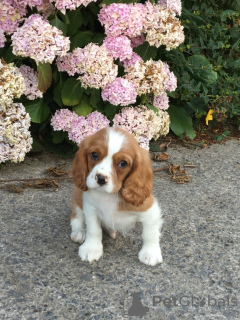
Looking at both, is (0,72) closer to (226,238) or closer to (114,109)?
(114,109)

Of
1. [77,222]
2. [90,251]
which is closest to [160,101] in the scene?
[77,222]

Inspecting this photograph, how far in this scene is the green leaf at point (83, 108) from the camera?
420 cm

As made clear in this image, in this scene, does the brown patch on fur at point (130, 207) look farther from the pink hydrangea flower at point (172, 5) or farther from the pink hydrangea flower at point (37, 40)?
the pink hydrangea flower at point (172, 5)

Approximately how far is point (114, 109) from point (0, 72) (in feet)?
3.77

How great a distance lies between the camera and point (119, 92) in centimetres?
407

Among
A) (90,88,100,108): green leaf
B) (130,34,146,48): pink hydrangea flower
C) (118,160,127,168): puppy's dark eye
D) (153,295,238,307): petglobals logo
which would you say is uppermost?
(130,34,146,48): pink hydrangea flower

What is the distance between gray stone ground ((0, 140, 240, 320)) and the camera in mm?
2363

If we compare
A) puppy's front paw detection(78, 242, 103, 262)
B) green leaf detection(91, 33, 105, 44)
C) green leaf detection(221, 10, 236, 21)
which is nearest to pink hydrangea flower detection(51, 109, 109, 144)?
green leaf detection(91, 33, 105, 44)

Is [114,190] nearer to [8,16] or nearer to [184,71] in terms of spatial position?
[8,16]

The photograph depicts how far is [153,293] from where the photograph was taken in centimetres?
249

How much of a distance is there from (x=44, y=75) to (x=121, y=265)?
1.97 metres

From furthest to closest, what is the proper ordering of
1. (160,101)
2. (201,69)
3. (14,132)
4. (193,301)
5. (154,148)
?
1. (201,69)
2. (154,148)
3. (160,101)
4. (14,132)
5. (193,301)

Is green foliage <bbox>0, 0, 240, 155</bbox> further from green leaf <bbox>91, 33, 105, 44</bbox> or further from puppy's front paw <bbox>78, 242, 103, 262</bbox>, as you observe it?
puppy's front paw <bbox>78, 242, 103, 262</bbox>

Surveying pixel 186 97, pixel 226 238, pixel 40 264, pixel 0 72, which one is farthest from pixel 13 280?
pixel 186 97
